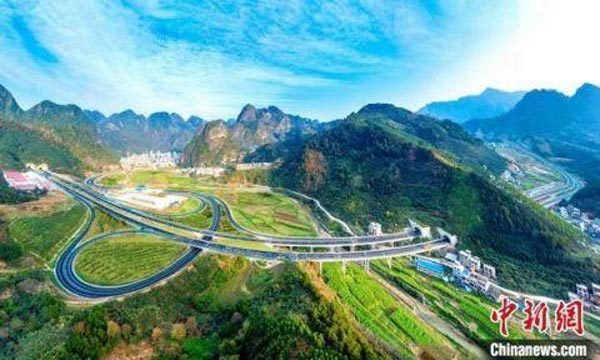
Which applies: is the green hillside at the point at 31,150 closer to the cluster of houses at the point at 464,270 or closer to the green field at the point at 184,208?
the green field at the point at 184,208

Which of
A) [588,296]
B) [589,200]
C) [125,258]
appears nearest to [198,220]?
[125,258]

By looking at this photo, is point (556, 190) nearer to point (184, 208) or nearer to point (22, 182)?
point (184, 208)

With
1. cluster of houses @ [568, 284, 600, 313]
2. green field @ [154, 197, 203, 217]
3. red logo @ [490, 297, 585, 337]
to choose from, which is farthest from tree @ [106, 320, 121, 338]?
cluster of houses @ [568, 284, 600, 313]

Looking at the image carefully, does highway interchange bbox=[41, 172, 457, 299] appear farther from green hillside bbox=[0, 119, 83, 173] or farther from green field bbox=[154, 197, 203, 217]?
green hillside bbox=[0, 119, 83, 173]

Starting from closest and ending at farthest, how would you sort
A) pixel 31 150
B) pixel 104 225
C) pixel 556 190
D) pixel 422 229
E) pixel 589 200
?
pixel 104 225 < pixel 422 229 < pixel 589 200 < pixel 556 190 < pixel 31 150

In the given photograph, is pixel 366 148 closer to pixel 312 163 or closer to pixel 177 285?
pixel 312 163

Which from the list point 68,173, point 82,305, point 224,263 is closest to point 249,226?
point 224,263
